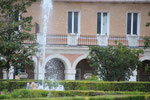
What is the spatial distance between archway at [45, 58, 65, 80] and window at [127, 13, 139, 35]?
5698mm

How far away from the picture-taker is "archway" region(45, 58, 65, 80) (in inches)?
1134

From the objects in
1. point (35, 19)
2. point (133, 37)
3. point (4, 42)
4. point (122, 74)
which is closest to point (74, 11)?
point (35, 19)

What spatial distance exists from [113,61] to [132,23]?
8077 millimetres

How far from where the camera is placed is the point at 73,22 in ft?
97.5

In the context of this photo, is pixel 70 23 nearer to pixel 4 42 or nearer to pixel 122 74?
pixel 122 74

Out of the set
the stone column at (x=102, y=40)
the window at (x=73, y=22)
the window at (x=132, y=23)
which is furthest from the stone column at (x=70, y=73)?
the window at (x=132, y=23)

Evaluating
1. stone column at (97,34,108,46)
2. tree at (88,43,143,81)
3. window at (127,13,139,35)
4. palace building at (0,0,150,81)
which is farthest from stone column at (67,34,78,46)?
window at (127,13,139,35)

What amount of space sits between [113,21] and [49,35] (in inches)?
205

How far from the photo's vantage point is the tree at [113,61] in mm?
22469

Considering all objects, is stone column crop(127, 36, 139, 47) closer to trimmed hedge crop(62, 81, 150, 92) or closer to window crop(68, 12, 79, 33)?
window crop(68, 12, 79, 33)

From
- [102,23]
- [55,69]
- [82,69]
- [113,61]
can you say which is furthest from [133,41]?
[55,69]

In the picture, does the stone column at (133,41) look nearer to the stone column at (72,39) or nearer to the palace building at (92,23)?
the palace building at (92,23)

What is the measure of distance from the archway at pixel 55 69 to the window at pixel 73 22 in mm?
2525

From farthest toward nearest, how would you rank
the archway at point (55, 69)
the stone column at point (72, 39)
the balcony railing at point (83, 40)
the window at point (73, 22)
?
the window at point (73, 22) → the archway at point (55, 69) → the balcony railing at point (83, 40) → the stone column at point (72, 39)
